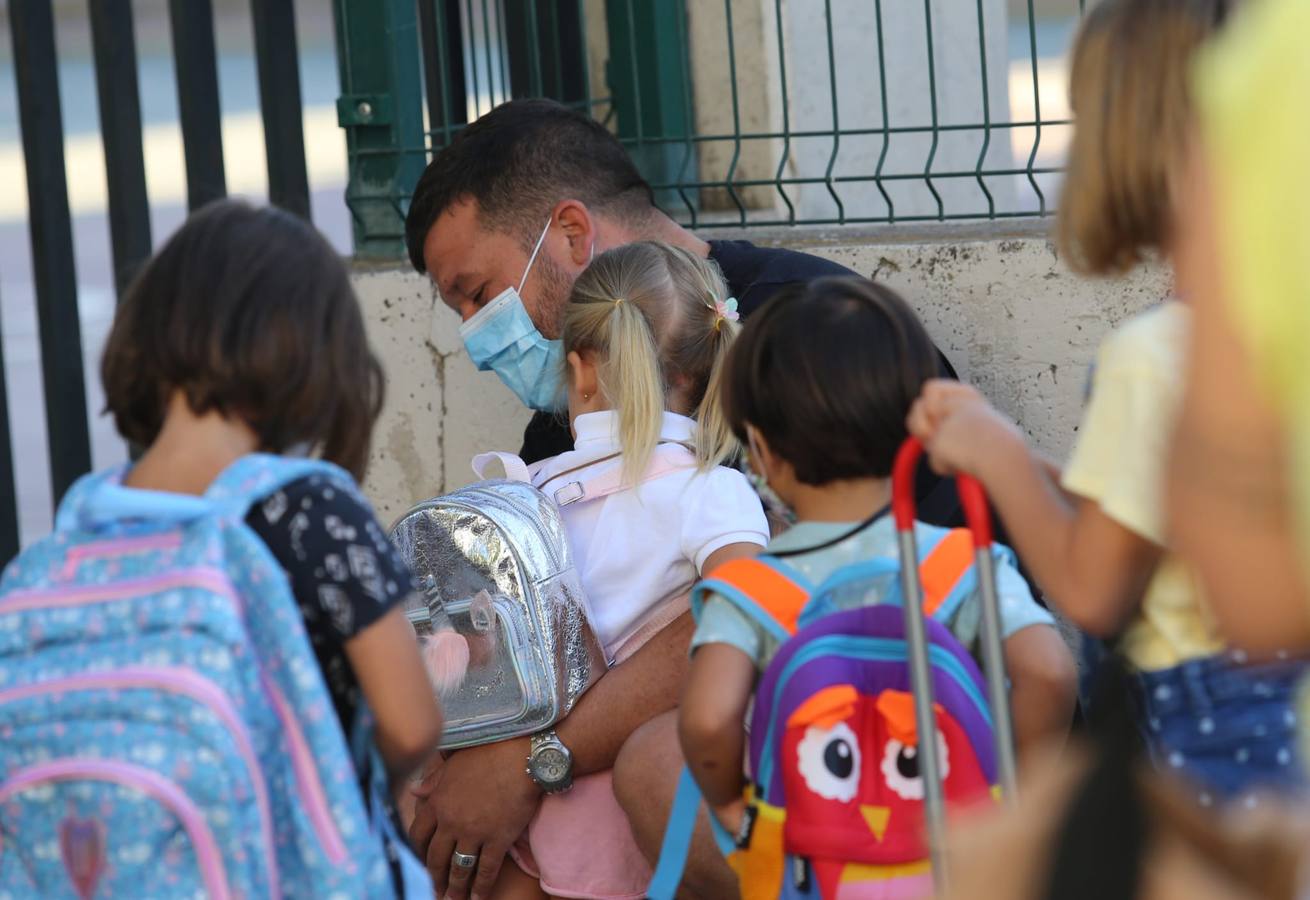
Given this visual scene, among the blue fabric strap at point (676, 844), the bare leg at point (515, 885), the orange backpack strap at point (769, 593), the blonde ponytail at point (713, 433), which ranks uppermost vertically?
the blonde ponytail at point (713, 433)

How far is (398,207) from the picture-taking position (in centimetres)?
418

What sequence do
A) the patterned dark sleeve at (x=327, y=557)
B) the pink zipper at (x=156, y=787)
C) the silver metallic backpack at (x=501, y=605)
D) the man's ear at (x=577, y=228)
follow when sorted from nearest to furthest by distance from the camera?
the pink zipper at (x=156, y=787), the patterned dark sleeve at (x=327, y=557), the silver metallic backpack at (x=501, y=605), the man's ear at (x=577, y=228)

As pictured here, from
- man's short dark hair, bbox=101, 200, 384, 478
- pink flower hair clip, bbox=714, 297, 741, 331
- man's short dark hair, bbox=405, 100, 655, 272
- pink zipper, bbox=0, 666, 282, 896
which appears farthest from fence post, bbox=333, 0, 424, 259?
pink zipper, bbox=0, 666, 282, 896

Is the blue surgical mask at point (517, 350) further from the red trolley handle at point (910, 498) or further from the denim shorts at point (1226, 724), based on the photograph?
the denim shorts at point (1226, 724)

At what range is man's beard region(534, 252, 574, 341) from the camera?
362cm

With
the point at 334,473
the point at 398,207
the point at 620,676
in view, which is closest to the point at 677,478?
the point at 620,676

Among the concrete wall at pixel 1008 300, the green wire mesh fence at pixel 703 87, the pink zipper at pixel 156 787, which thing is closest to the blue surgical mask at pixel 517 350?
the green wire mesh fence at pixel 703 87

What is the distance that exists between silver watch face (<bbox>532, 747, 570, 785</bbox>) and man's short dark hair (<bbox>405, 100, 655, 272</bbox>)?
1168 millimetres

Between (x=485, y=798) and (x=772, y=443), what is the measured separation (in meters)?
0.99

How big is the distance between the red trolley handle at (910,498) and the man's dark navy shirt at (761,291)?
1139mm

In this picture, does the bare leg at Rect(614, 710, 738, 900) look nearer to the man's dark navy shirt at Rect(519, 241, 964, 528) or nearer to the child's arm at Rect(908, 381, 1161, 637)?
the man's dark navy shirt at Rect(519, 241, 964, 528)

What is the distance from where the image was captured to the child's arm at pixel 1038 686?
225 cm

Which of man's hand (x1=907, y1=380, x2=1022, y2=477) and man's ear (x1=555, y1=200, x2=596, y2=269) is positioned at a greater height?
man's ear (x1=555, y1=200, x2=596, y2=269)

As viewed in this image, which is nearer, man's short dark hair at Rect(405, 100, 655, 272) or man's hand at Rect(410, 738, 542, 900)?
man's hand at Rect(410, 738, 542, 900)
